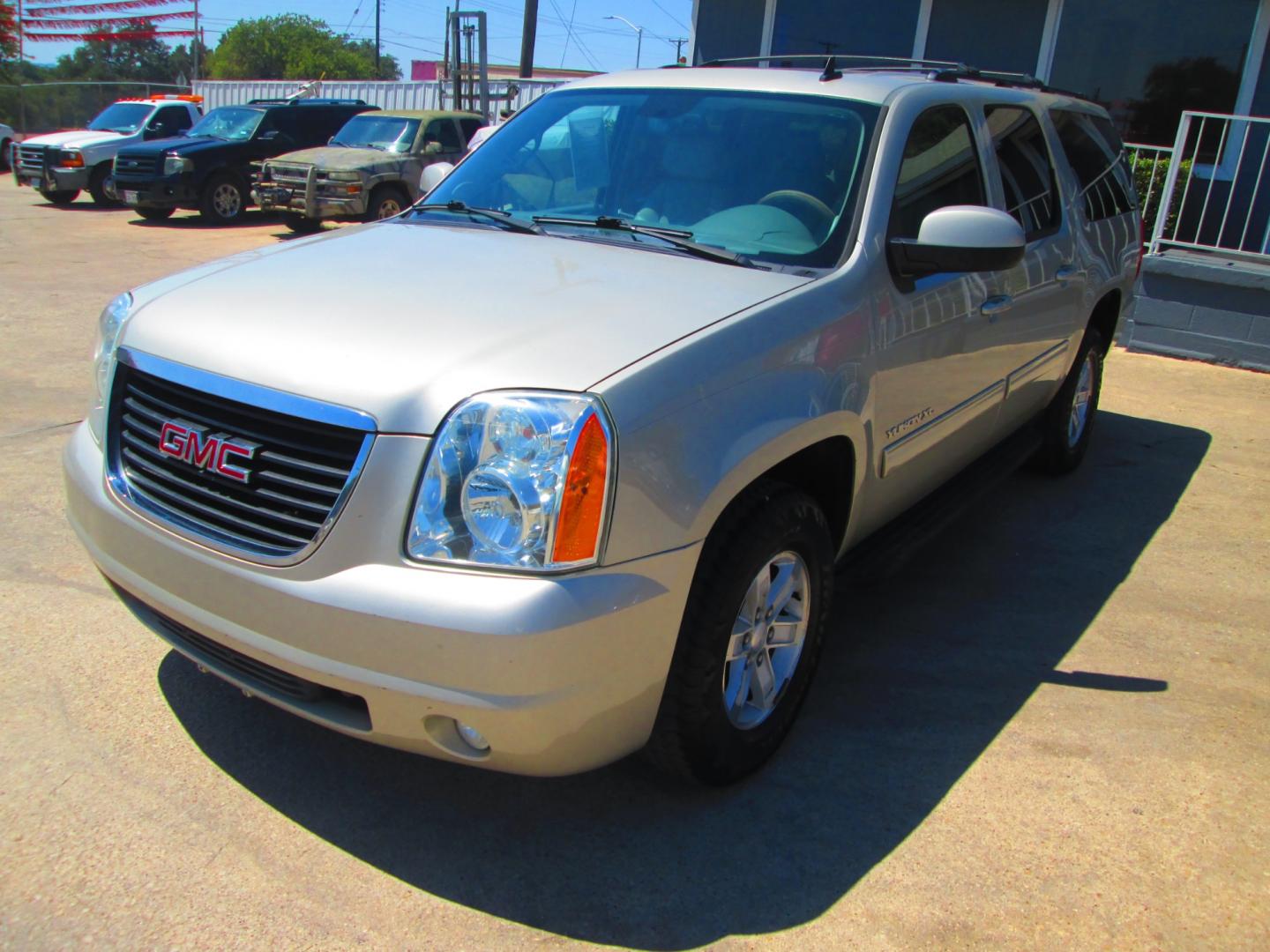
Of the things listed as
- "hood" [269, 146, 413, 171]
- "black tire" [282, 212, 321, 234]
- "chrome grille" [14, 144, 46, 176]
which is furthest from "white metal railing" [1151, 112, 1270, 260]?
"chrome grille" [14, 144, 46, 176]

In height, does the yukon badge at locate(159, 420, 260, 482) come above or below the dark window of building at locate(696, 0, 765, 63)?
below

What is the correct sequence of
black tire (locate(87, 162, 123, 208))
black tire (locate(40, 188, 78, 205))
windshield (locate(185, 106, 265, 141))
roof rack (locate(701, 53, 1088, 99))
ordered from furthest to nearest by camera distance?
1. black tire (locate(40, 188, 78, 205))
2. black tire (locate(87, 162, 123, 208))
3. windshield (locate(185, 106, 265, 141))
4. roof rack (locate(701, 53, 1088, 99))

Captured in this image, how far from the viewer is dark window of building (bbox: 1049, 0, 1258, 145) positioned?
11.0 m

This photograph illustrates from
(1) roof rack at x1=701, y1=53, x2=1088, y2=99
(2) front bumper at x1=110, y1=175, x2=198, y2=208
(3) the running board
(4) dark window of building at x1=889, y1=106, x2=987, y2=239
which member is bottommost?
(2) front bumper at x1=110, y1=175, x2=198, y2=208

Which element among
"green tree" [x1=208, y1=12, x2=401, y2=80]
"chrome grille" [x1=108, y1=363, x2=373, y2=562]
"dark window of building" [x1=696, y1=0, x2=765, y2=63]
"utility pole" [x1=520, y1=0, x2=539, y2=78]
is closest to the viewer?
"chrome grille" [x1=108, y1=363, x2=373, y2=562]

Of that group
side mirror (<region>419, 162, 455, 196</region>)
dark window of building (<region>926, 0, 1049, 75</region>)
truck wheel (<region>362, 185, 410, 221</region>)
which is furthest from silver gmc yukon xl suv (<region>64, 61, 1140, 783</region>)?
truck wheel (<region>362, 185, 410, 221</region>)

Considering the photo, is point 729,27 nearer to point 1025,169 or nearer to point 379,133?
point 379,133

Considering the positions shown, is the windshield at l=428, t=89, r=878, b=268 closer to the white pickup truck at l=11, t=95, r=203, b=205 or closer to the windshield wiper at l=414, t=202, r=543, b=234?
the windshield wiper at l=414, t=202, r=543, b=234

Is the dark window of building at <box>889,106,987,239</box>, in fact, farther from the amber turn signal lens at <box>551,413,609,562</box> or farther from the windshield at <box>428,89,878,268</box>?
the amber turn signal lens at <box>551,413,609,562</box>

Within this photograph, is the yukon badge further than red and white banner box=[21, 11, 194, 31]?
No

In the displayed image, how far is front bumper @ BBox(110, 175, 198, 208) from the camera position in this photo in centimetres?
1523

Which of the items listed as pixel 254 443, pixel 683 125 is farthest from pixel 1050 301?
pixel 254 443

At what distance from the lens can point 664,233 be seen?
3.33 meters

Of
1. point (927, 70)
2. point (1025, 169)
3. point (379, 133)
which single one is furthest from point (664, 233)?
point (379, 133)
